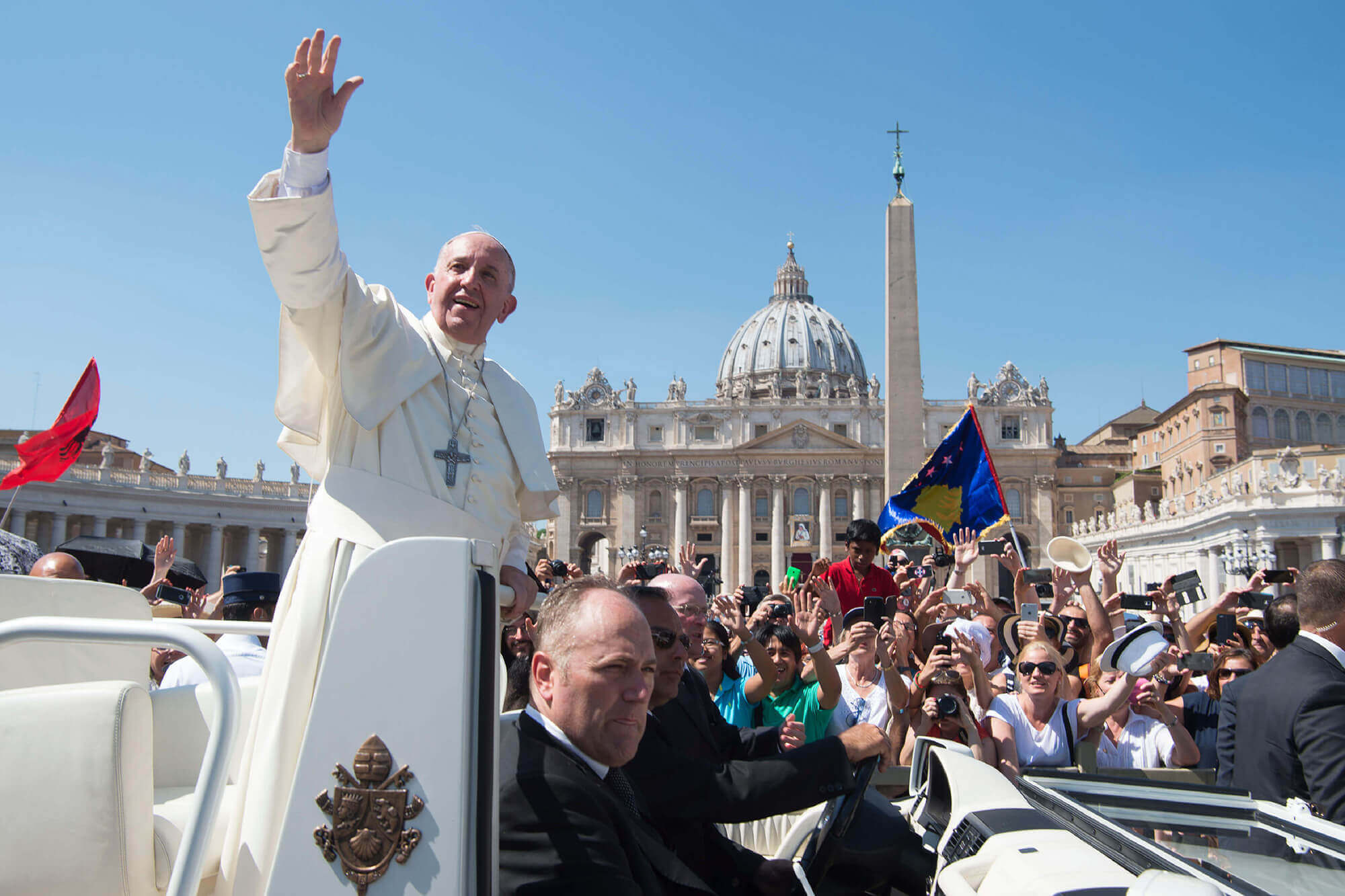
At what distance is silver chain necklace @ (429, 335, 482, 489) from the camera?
2594mm

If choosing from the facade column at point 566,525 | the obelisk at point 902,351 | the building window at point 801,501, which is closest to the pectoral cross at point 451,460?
the obelisk at point 902,351

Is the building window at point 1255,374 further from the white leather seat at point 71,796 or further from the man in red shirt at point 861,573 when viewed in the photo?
the white leather seat at point 71,796

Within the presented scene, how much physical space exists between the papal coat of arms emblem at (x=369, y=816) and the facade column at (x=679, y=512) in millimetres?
63123

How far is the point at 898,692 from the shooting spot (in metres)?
4.63

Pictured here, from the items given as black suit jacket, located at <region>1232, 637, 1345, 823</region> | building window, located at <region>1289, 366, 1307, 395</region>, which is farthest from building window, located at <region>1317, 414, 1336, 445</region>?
black suit jacket, located at <region>1232, 637, 1345, 823</region>

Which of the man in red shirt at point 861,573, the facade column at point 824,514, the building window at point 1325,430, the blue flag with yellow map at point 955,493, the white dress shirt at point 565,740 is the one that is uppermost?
the building window at point 1325,430

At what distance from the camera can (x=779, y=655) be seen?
195 inches

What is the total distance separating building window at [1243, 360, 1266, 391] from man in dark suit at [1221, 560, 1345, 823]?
2220 inches

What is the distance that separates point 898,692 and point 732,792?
263 centimetres

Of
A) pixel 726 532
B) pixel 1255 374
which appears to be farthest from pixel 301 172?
pixel 726 532

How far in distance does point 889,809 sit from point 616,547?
208ft

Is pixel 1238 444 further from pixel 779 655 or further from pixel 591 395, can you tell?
pixel 779 655

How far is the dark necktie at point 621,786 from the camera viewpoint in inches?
80.9

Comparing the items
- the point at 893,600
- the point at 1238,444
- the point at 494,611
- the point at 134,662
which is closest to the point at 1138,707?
the point at 893,600
